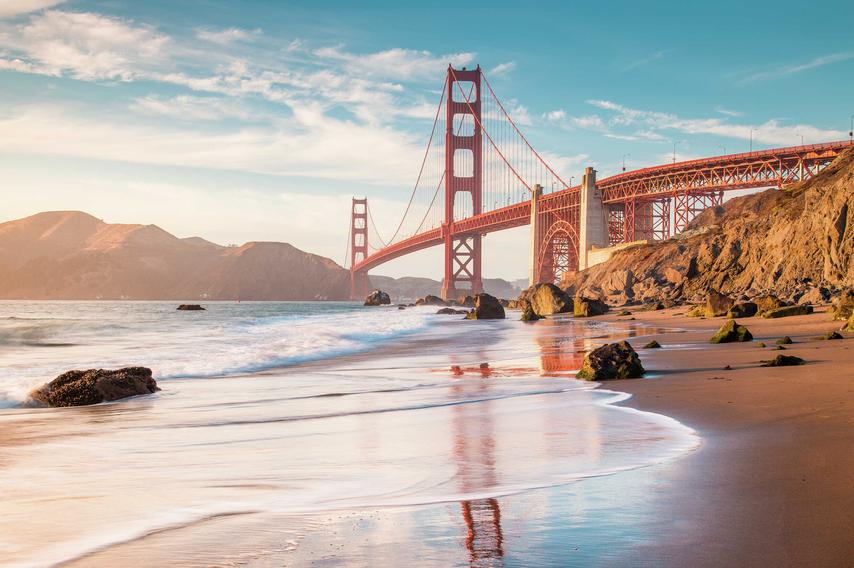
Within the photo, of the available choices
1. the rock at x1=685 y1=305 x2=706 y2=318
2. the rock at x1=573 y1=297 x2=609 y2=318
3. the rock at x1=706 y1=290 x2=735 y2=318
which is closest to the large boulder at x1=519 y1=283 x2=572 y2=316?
the rock at x1=573 y1=297 x2=609 y2=318

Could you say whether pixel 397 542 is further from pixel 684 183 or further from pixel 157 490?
pixel 684 183

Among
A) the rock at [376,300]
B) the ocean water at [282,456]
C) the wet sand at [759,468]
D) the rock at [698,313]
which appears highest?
the rock at [376,300]

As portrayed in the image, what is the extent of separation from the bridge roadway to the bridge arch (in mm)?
2089

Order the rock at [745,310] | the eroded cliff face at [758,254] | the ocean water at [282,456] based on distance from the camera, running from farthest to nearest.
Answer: the eroded cliff face at [758,254] < the rock at [745,310] < the ocean water at [282,456]

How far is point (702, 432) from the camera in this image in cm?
591

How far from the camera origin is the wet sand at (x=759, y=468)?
10.0 feet

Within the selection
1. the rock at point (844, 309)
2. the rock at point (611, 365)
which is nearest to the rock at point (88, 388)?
the rock at point (611, 365)

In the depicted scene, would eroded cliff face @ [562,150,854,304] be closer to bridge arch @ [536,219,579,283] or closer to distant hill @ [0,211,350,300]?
bridge arch @ [536,219,579,283]

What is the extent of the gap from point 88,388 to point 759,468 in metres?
8.03

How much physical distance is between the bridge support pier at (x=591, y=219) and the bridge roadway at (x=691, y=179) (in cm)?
84

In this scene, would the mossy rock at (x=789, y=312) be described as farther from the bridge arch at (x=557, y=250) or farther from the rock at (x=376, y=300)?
the rock at (x=376, y=300)

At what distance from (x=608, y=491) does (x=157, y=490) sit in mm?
2755

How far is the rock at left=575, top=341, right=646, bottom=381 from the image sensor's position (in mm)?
10227

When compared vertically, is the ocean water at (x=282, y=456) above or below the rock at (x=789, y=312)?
below
